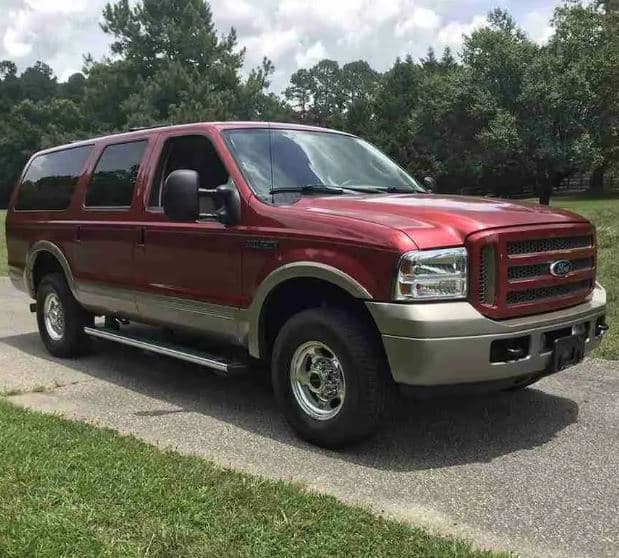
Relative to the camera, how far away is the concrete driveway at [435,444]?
3562 mm

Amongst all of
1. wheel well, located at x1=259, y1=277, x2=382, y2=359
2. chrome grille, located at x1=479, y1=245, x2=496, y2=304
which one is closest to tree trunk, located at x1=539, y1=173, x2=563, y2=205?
wheel well, located at x1=259, y1=277, x2=382, y2=359

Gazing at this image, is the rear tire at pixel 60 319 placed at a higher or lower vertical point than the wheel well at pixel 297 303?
lower

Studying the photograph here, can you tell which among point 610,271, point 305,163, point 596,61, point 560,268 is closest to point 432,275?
point 560,268

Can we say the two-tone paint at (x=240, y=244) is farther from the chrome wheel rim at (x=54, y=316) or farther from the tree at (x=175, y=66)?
the tree at (x=175, y=66)

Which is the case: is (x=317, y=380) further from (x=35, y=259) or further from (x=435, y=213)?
(x=35, y=259)

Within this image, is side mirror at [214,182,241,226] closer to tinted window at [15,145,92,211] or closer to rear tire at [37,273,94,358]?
tinted window at [15,145,92,211]

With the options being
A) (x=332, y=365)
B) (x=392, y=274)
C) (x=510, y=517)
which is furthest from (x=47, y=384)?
(x=510, y=517)

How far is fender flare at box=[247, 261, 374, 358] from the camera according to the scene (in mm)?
4191

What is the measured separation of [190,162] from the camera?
5.66 metres

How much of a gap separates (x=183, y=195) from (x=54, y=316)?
3.19m

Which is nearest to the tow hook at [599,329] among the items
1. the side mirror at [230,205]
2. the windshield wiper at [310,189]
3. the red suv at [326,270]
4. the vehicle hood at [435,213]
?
the red suv at [326,270]

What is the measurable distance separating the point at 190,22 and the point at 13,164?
105 feet

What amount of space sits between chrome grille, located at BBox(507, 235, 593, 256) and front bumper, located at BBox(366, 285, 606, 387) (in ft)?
1.33

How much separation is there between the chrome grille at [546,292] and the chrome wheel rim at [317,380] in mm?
1080
